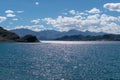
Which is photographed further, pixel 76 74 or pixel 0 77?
pixel 76 74

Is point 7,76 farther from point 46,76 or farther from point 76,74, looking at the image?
point 76,74

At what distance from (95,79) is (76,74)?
871 cm

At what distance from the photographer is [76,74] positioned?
76.9m

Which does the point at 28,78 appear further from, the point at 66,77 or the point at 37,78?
the point at 66,77

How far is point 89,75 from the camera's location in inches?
2965

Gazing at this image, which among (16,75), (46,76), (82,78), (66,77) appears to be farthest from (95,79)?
(16,75)

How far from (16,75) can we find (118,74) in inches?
1145

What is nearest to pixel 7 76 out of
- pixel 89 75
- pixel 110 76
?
pixel 89 75

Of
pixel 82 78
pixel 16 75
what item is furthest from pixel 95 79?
pixel 16 75

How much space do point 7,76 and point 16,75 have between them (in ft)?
9.93

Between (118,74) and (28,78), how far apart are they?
85.0 ft

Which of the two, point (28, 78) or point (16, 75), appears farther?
point (16, 75)

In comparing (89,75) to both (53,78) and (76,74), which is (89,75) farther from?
(53,78)

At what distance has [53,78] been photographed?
70.2m
